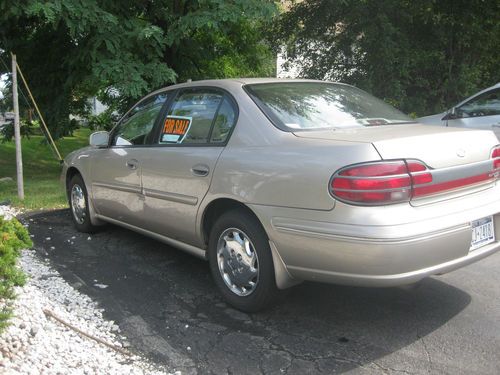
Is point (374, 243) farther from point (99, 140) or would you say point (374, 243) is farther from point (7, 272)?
point (99, 140)

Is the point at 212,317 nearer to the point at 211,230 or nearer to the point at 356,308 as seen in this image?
the point at 211,230

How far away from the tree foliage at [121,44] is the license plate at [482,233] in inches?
217

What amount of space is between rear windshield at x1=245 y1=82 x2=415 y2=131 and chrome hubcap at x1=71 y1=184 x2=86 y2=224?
2749mm

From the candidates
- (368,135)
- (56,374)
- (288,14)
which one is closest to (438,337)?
(368,135)

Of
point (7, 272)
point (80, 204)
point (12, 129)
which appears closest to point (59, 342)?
point (7, 272)

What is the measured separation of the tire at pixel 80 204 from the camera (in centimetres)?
584

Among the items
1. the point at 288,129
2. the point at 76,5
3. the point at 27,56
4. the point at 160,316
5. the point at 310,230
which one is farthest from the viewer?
the point at 27,56

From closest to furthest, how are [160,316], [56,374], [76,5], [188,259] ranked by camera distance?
1. [56,374]
2. [160,316]
3. [188,259]
4. [76,5]

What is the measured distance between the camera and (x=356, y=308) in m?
3.81

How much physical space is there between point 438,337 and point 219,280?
4.98 feet

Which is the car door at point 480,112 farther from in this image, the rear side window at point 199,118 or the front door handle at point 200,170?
the front door handle at point 200,170

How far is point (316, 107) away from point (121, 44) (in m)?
5.16

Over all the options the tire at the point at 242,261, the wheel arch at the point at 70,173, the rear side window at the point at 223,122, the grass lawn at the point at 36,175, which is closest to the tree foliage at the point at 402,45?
the grass lawn at the point at 36,175

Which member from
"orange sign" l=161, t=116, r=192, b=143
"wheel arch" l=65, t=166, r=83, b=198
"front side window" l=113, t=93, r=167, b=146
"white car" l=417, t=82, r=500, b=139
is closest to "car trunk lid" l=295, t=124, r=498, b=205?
"orange sign" l=161, t=116, r=192, b=143
